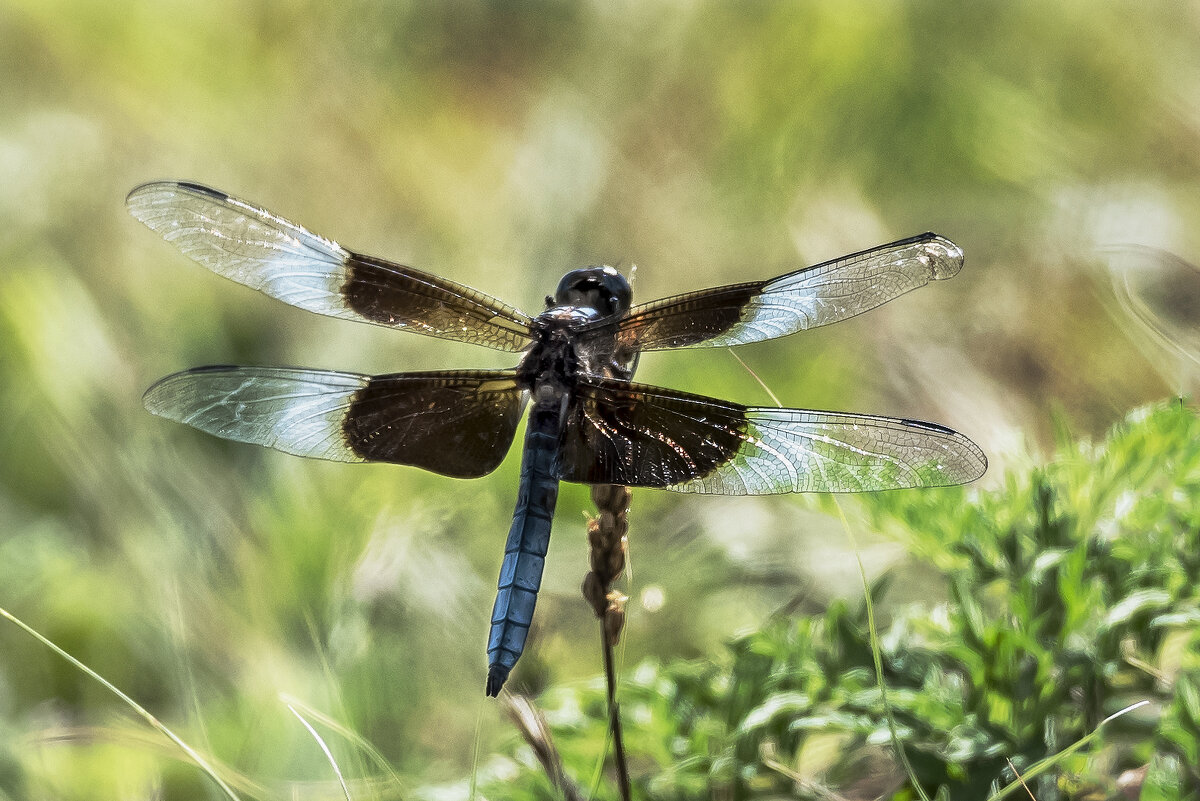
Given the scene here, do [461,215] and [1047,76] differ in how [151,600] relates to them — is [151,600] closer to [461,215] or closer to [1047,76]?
[461,215]

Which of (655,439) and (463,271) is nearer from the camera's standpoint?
(655,439)

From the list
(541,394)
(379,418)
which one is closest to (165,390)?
(379,418)

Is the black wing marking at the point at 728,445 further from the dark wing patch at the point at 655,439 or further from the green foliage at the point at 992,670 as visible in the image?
the green foliage at the point at 992,670

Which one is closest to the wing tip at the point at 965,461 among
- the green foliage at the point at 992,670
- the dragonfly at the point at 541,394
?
the dragonfly at the point at 541,394

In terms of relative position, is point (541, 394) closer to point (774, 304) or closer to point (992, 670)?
point (774, 304)

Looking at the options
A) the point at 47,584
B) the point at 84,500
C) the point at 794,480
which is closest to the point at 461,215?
the point at 84,500

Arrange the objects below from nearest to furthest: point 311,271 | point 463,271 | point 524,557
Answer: point 524,557 → point 311,271 → point 463,271
